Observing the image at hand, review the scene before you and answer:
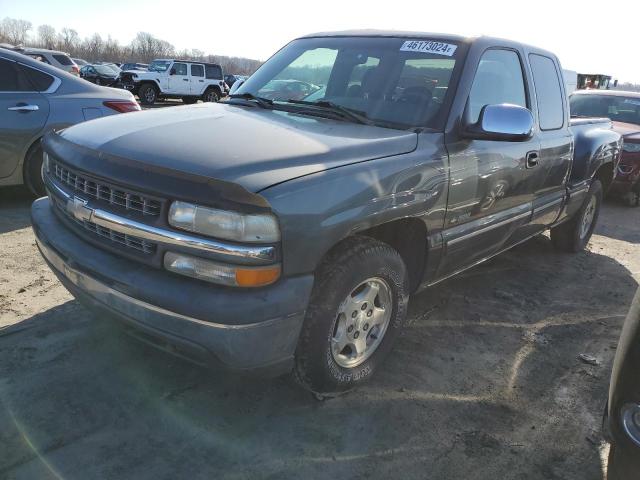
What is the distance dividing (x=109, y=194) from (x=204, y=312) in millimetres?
747

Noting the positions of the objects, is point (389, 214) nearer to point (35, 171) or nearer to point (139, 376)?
point (139, 376)

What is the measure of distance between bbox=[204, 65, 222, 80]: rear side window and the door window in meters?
0.99

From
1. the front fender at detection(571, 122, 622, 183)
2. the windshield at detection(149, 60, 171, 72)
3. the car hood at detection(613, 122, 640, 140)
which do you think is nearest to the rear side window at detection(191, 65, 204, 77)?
the windshield at detection(149, 60, 171, 72)

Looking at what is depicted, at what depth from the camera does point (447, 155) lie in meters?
2.89

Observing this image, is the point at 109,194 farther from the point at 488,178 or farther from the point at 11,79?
the point at 11,79

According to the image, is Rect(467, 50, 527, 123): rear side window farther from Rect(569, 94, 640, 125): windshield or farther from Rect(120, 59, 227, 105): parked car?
Rect(120, 59, 227, 105): parked car

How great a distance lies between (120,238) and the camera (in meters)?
2.36

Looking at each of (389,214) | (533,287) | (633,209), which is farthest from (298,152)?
(633,209)

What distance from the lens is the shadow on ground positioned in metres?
Answer: 2.27

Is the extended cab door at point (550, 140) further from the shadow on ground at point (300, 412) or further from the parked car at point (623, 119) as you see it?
the parked car at point (623, 119)

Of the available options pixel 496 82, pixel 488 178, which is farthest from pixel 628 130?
pixel 488 178

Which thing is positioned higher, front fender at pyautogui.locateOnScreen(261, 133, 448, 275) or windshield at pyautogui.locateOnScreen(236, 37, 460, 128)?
windshield at pyautogui.locateOnScreen(236, 37, 460, 128)

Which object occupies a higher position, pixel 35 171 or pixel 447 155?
pixel 447 155

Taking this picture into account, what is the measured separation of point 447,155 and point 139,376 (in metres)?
1.99
